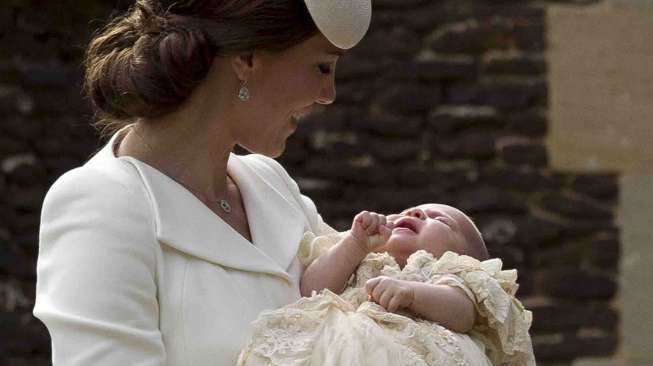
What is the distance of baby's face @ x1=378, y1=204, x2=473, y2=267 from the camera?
3414 mm

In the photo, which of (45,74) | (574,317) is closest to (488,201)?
(574,317)

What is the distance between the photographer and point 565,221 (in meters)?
7.01

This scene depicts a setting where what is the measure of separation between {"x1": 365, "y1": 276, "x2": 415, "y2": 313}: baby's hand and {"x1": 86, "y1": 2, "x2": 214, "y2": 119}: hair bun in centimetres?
48

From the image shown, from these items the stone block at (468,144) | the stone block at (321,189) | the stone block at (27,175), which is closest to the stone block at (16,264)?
the stone block at (27,175)

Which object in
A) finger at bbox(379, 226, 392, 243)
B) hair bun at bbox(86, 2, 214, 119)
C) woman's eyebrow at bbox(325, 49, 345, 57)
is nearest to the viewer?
hair bun at bbox(86, 2, 214, 119)

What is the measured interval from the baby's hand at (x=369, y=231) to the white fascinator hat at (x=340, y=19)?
333mm

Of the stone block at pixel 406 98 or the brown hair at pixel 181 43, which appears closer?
the brown hair at pixel 181 43

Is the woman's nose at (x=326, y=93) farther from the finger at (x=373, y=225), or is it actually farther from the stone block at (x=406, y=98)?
the stone block at (x=406, y=98)

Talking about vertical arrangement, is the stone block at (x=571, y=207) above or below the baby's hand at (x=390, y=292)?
below

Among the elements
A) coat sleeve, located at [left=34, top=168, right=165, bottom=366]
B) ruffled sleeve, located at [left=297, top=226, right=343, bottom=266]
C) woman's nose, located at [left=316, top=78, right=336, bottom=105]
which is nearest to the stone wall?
ruffled sleeve, located at [left=297, top=226, right=343, bottom=266]

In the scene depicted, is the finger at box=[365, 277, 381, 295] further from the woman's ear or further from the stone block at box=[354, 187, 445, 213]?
the stone block at box=[354, 187, 445, 213]

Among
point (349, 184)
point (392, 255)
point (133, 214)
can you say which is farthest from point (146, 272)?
point (349, 184)

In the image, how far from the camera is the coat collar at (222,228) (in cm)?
306

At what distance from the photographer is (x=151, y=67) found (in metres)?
3.12
